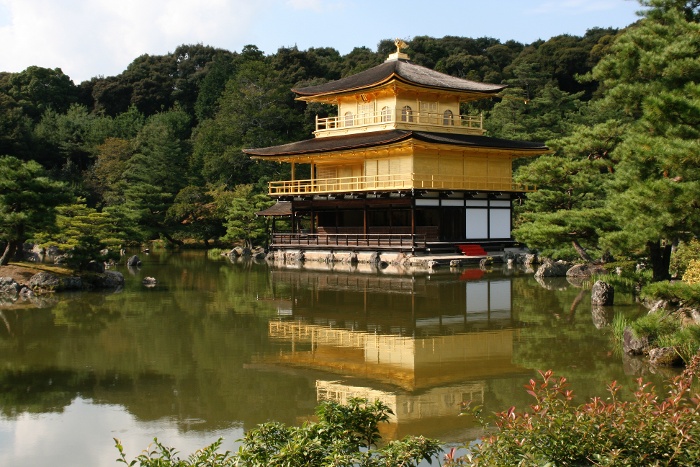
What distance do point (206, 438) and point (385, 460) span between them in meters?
2.81

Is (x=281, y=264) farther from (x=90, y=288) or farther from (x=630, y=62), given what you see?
(x=630, y=62)

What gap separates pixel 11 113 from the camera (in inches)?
1928

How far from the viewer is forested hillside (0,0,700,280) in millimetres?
11922

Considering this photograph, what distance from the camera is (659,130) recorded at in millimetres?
10539

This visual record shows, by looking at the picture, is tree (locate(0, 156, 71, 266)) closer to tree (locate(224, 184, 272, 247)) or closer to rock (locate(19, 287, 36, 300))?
rock (locate(19, 287, 36, 300))

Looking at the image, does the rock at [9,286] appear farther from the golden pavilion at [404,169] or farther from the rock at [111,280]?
the golden pavilion at [404,169]

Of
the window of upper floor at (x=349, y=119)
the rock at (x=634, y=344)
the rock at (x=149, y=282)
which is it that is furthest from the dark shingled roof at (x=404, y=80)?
the rock at (x=634, y=344)

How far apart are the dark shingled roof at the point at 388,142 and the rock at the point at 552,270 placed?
25.2ft

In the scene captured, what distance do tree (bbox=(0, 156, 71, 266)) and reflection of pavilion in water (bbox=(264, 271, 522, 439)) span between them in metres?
6.92

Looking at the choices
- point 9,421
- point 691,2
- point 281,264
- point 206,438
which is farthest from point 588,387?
point 281,264

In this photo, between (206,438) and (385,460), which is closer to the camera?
(385,460)

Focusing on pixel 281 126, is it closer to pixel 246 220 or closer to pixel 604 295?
pixel 246 220

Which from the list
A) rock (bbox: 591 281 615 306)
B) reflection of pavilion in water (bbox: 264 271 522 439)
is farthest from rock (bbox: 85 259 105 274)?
rock (bbox: 591 281 615 306)

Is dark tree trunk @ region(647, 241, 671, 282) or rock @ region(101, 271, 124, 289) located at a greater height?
dark tree trunk @ region(647, 241, 671, 282)
